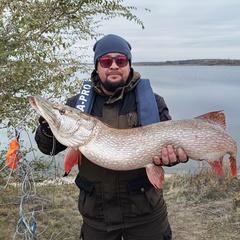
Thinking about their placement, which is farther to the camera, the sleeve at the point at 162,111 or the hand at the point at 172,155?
the sleeve at the point at 162,111

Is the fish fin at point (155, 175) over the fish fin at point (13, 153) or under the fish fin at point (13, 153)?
under

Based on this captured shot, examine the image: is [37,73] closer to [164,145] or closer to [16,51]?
[16,51]

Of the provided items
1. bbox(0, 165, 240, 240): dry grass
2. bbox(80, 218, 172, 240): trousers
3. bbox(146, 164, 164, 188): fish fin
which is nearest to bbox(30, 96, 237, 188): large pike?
bbox(146, 164, 164, 188): fish fin

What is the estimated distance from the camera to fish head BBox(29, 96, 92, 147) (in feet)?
7.66

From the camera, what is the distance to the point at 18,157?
97.4 inches

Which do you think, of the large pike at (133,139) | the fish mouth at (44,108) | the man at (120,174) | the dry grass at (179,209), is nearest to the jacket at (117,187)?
the man at (120,174)

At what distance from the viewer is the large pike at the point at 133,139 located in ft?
7.70

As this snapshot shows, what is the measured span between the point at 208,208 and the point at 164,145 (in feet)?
8.64

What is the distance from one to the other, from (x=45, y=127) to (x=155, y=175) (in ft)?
2.79

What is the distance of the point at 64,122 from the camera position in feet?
7.72

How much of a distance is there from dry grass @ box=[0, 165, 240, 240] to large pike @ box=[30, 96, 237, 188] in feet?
3.93

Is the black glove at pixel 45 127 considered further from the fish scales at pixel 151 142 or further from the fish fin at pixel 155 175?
the fish fin at pixel 155 175

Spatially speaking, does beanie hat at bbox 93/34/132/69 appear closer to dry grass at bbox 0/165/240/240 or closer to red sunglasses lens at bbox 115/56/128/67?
red sunglasses lens at bbox 115/56/128/67

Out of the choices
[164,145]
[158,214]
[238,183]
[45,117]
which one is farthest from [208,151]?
[238,183]
